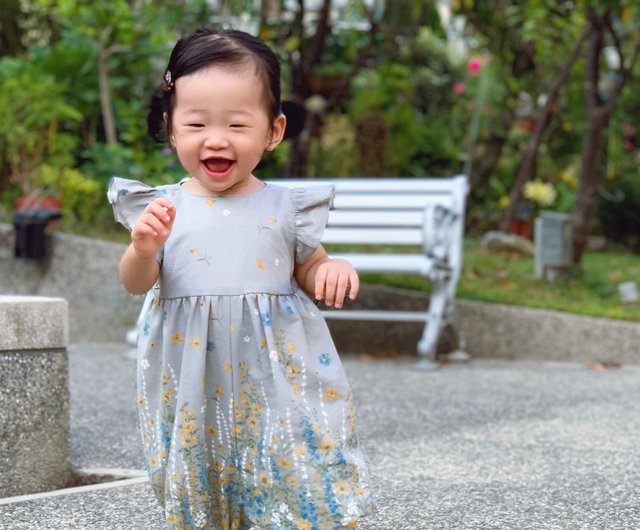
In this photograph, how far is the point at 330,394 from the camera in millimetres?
2084

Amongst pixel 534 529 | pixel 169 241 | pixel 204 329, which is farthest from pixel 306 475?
pixel 534 529

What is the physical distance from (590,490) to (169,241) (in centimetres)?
151

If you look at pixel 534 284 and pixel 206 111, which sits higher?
pixel 206 111

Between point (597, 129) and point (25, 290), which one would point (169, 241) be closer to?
point (25, 290)

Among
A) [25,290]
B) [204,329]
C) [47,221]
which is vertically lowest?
[25,290]

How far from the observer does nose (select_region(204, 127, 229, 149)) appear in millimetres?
2020

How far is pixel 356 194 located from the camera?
627 cm

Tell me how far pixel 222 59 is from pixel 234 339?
1.67 feet

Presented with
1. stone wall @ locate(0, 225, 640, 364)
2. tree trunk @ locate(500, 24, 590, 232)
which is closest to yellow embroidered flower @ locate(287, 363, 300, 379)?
stone wall @ locate(0, 225, 640, 364)

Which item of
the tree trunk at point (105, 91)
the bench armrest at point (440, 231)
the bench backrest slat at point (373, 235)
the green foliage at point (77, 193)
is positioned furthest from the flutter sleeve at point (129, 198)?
the tree trunk at point (105, 91)

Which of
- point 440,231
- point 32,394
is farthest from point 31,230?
point 32,394

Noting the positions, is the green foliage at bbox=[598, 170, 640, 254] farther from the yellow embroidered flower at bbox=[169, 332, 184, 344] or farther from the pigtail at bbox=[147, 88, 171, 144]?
the yellow embroidered flower at bbox=[169, 332, 184, 344]

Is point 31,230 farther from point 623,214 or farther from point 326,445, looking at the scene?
point 623,214

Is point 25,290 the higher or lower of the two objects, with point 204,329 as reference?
lower
